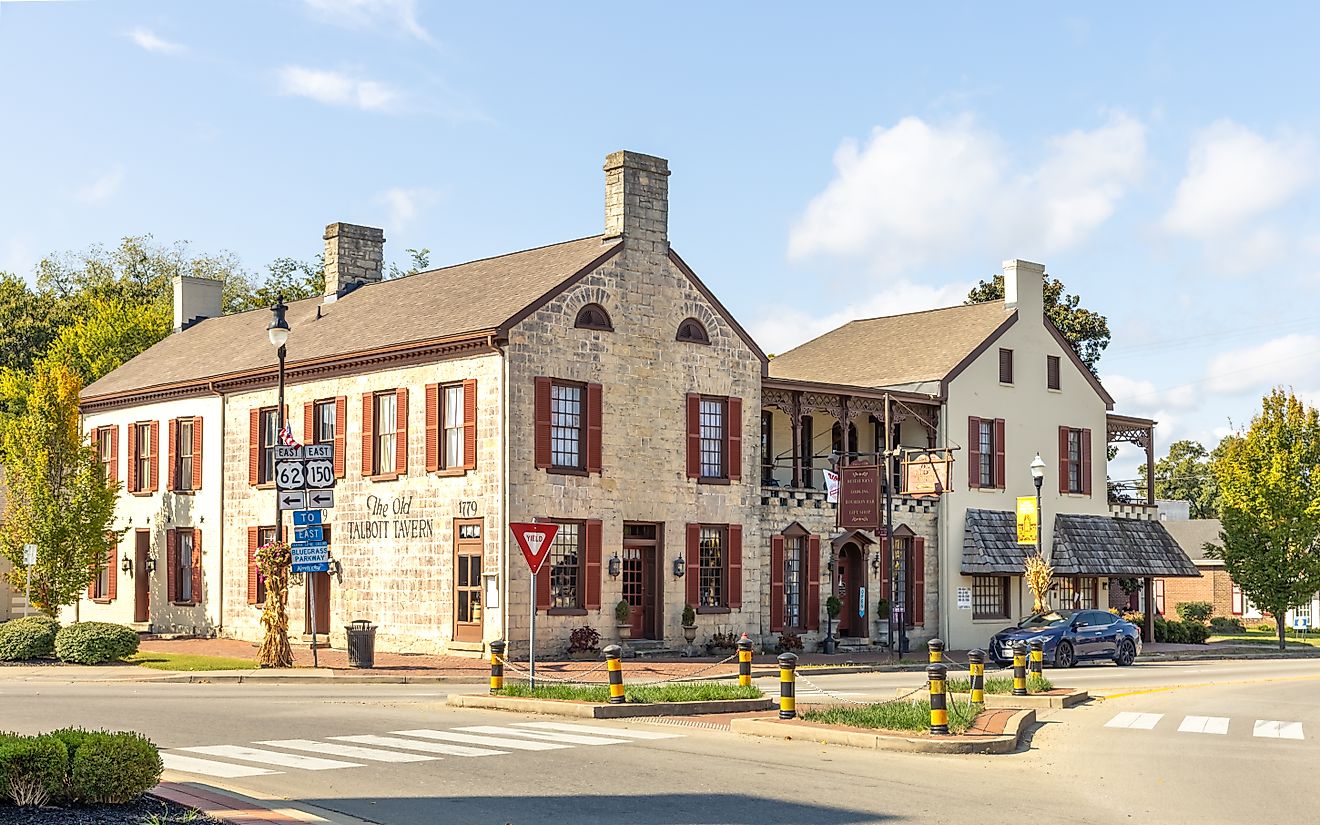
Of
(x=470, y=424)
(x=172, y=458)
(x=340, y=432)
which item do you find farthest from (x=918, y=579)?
(x=172, y=458)

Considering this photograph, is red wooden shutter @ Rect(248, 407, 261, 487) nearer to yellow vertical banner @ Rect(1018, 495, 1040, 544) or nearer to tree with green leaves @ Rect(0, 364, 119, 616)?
tree with green leaves @ Rect(0, 364, 119, 616)

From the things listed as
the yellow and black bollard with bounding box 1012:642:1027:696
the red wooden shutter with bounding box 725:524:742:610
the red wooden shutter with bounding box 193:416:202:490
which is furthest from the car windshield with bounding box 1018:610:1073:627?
the red wooden shutter with bounding box 193:416:202:490

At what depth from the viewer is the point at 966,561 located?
43.3m

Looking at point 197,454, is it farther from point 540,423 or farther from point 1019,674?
point 1019,674

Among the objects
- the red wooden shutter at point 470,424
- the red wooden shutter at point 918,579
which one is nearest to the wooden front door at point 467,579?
the red wooden shutter at point 470,424

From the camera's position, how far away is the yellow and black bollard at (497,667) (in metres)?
22.8

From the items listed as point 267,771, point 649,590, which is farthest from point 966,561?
point 267,771

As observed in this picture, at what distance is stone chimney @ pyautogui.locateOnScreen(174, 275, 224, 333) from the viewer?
168ft

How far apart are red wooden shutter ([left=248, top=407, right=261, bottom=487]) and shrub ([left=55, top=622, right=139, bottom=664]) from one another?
7.05m

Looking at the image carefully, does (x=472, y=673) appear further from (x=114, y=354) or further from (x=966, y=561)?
(x=114, y=354)

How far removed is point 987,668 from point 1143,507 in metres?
16.6

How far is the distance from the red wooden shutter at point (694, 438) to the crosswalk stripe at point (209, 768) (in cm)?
2154

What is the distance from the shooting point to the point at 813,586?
3912 cm

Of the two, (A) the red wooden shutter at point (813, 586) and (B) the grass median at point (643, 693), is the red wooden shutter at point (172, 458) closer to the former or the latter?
(A) the red wooden shutter at point (813, 586)
